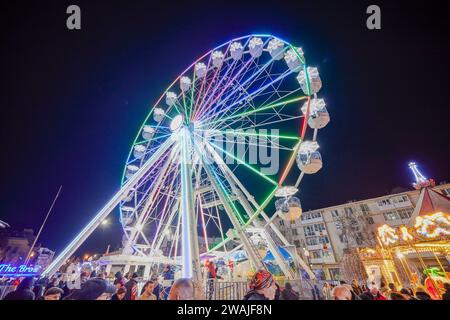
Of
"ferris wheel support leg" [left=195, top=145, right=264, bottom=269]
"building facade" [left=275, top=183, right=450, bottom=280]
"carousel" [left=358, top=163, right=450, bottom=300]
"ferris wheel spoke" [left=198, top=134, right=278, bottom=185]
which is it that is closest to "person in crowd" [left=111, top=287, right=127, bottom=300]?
"ferris wheel support leg" [left=195, top=145, right=264, bottom=269]

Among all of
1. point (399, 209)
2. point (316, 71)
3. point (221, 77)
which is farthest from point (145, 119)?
point (399, 209)

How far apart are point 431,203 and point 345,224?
77.6 ft

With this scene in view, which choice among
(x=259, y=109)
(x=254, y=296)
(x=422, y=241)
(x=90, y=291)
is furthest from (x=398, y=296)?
(x=259, y=109)

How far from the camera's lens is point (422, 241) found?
9.50 metres

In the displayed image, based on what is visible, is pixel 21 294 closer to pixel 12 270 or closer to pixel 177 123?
pixel 177 123

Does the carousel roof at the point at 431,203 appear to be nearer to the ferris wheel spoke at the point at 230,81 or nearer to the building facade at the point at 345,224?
the ferris wheel spoke at the point at 230,81

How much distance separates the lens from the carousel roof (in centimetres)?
1055

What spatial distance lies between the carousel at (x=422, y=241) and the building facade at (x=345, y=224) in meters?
15.5

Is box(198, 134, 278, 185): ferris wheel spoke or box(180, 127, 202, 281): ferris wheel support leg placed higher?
box(198, 134, 278, 185): ferris wheel spoke

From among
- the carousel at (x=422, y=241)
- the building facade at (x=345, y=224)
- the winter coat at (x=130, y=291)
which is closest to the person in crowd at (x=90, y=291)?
the winter coat at (x=130, y=291)

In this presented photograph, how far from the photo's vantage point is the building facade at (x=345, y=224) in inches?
1160

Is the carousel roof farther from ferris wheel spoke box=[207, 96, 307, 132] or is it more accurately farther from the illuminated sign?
the illuminated sign
